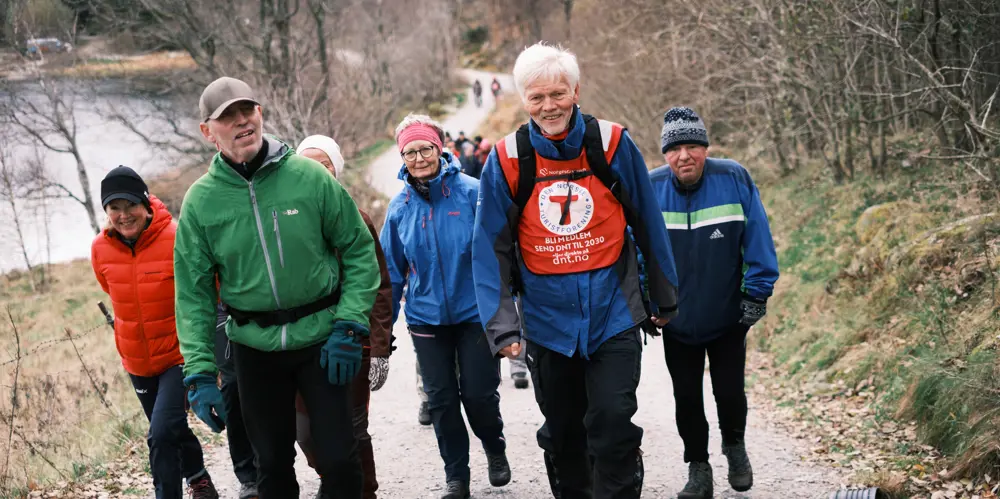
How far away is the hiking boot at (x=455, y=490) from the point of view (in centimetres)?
527

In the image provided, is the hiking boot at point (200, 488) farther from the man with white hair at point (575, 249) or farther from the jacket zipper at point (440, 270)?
the man with white hair at point (575, 249)

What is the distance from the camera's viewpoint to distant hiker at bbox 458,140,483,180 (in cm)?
1742

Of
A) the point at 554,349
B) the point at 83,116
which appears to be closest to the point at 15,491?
the point at 554,349

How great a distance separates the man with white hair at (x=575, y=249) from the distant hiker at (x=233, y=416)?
1.61 m

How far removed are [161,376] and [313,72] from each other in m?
19.7

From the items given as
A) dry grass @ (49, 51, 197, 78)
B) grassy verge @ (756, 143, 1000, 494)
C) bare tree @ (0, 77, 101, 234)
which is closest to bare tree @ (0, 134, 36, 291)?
bare tree @ (0, 77, 101, 234)

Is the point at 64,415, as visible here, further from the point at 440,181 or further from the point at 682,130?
the point at 682,130

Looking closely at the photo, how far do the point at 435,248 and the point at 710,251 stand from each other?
161cm

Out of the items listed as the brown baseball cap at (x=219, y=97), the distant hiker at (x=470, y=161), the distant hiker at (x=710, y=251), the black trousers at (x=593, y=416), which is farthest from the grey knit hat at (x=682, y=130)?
the distant hiker at (x=470, y=161)

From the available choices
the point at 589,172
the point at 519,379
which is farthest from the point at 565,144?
the point at 519,379

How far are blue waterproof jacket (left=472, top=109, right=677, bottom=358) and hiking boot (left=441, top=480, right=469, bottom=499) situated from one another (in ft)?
5.47

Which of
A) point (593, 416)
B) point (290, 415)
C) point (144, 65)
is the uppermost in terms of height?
point (144, 65)

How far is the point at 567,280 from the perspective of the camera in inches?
153

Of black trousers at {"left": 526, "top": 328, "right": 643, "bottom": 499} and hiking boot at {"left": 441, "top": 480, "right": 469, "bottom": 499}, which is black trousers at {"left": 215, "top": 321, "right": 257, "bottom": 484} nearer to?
hiking boot at {"left": 441, "top": 480, "right": 469, "bottom": 499}
